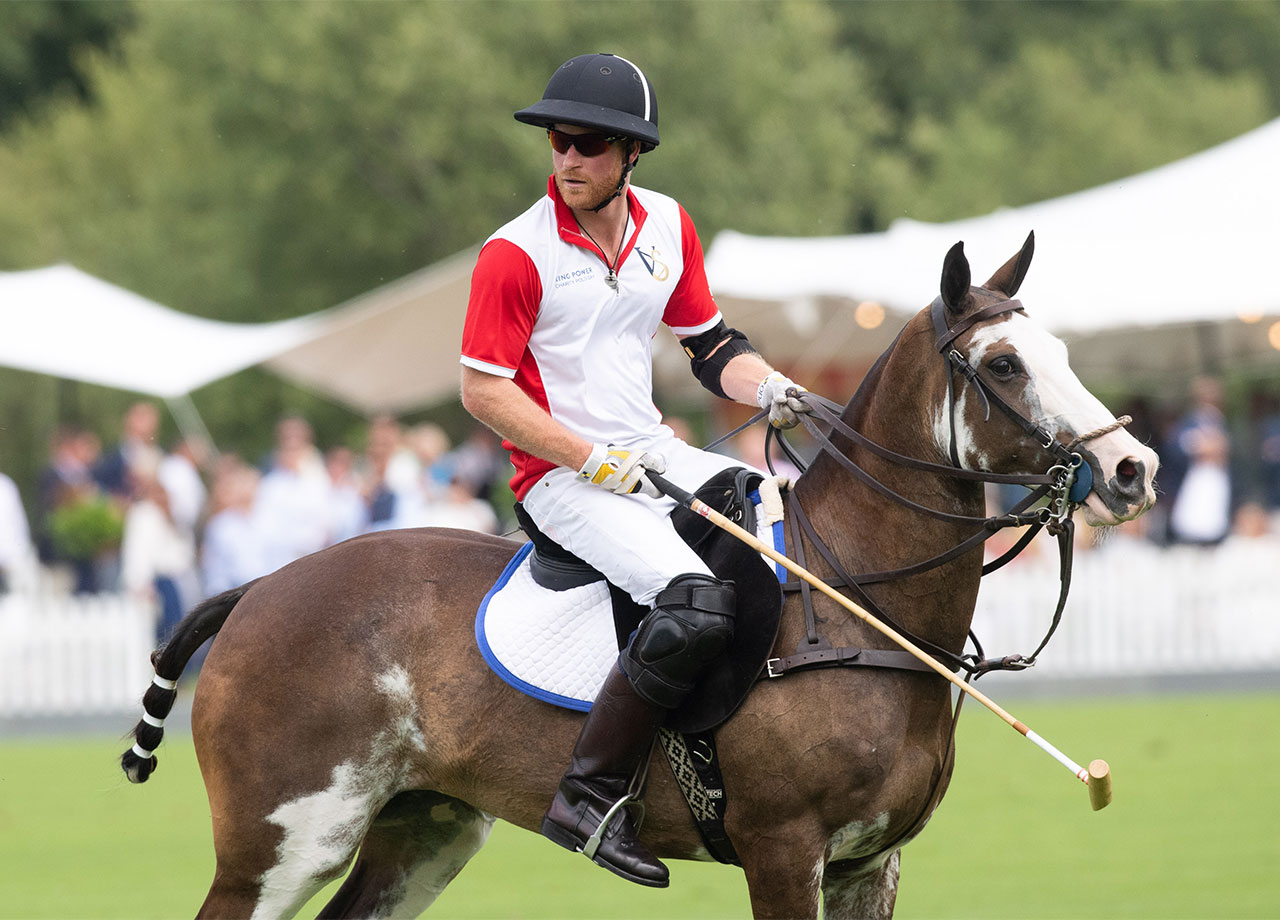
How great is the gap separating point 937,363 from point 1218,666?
39.7 feet

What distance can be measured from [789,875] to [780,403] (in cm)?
144

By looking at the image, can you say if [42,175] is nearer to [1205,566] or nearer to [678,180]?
[678,180]

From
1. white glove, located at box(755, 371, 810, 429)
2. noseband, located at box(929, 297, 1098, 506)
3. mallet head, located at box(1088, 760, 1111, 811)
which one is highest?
noseband, located at box(929, 297, 1098, 506)

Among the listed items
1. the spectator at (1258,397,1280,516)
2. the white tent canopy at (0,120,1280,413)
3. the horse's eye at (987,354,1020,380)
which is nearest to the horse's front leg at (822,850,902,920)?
the horse's eye at (987,354,1020,380)

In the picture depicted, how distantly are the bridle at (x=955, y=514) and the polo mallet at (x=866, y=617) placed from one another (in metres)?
0.07

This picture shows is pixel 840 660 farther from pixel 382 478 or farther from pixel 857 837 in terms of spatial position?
pixel 382 478

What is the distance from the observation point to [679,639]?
4621 mm

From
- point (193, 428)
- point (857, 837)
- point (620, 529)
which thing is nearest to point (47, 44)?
point (193, 428)

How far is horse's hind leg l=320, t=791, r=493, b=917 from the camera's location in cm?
553

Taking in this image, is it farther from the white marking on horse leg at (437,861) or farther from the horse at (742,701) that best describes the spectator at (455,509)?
the horse at (742,701)

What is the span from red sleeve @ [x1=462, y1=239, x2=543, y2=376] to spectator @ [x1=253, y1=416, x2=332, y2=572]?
34.5 feet

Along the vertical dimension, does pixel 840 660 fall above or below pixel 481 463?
above

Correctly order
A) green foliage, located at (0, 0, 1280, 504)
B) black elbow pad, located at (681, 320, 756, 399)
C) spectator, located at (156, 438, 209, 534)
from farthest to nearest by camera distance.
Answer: green foliage, located at (0, 0, 1280, 504)
spectator, located at (156, 438, 209, 534)
black elbow pad, located at (681, 320, 756, 399)

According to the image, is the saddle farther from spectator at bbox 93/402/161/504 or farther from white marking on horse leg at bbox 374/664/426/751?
spectator at bbox 93/402/161/504
